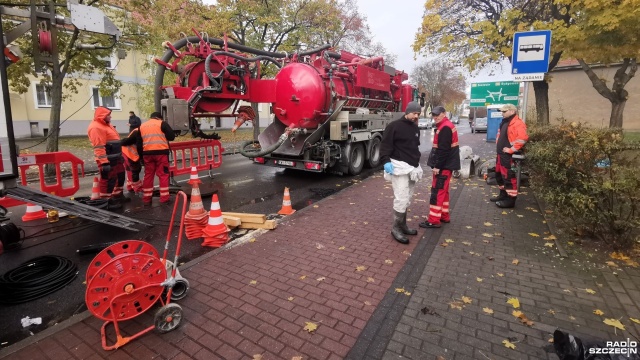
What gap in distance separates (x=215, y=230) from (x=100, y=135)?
3628mm

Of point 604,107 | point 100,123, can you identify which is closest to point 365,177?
point 100,123

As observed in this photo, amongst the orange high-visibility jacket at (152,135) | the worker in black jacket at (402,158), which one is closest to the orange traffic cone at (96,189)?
the orange high-visibility jacket at (152,135)

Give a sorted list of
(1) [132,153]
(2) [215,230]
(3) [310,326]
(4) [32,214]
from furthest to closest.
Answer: (1) [132,153]
(4) [32,214]
(2) [215,230]
(3) [310,326]

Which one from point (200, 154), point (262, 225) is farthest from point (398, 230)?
point (200, 154)

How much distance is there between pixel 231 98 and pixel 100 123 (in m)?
2.92

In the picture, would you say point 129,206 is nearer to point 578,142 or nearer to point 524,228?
point 524,228

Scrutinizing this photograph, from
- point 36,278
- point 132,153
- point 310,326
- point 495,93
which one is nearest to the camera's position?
point 310,326

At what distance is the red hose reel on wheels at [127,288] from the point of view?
2.68 metres

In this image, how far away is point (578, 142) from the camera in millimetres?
4707

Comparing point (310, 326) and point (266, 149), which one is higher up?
point (266, 149)

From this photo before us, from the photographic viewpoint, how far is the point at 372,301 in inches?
133

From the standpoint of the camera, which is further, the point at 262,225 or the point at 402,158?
the point at 262,225

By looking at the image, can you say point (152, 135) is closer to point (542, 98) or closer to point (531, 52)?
point (531, 52)

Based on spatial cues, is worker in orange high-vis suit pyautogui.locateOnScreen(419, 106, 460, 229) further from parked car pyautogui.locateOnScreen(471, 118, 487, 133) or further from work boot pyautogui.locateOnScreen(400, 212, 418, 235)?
parked car pyautogui.locateOnScreen(471, 118, 487, 133)
